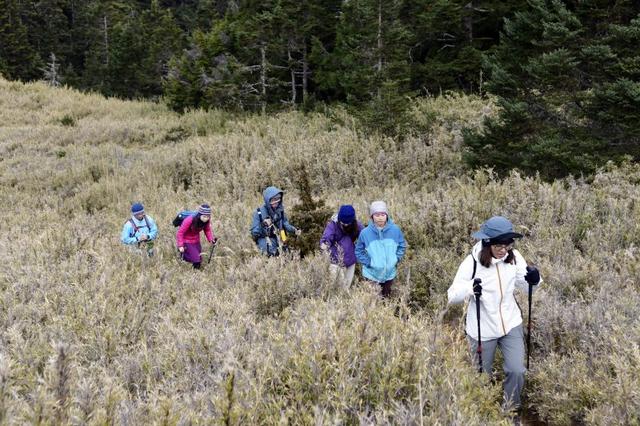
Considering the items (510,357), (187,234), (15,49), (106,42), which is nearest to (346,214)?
(510,357)

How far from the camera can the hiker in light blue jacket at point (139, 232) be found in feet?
24.3

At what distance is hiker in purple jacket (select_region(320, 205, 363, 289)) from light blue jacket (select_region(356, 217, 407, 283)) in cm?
28

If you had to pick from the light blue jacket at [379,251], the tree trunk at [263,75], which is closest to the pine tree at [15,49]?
the tree trunk at [263,75]

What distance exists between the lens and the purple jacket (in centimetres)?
584

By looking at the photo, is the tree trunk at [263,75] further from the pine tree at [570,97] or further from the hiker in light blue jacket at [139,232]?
the hiker in light blue jacket at [139,232]

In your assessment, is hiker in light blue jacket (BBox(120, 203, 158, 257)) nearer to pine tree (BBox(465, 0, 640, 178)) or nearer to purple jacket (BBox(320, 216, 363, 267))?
purple jacket (BBox(320, 216, 363, 267))

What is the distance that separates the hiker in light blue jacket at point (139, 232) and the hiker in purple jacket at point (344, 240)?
3.08 meters

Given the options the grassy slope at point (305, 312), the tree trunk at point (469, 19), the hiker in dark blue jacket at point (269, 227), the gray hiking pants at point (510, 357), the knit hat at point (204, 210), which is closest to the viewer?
the grassy slope at point (305, 312)

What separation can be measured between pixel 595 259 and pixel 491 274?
2596mm

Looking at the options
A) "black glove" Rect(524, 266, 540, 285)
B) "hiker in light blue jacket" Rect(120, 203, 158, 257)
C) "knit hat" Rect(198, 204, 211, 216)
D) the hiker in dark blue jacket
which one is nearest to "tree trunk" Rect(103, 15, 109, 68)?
"hiker in light blue jacket" Rect(120, 203, 158, 257)

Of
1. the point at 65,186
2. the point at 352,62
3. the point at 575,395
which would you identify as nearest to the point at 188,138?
the point at 65,186

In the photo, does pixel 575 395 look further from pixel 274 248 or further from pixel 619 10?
pixel 619 10

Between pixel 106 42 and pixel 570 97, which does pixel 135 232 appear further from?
pixel 106 42

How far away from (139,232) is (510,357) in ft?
19.2
